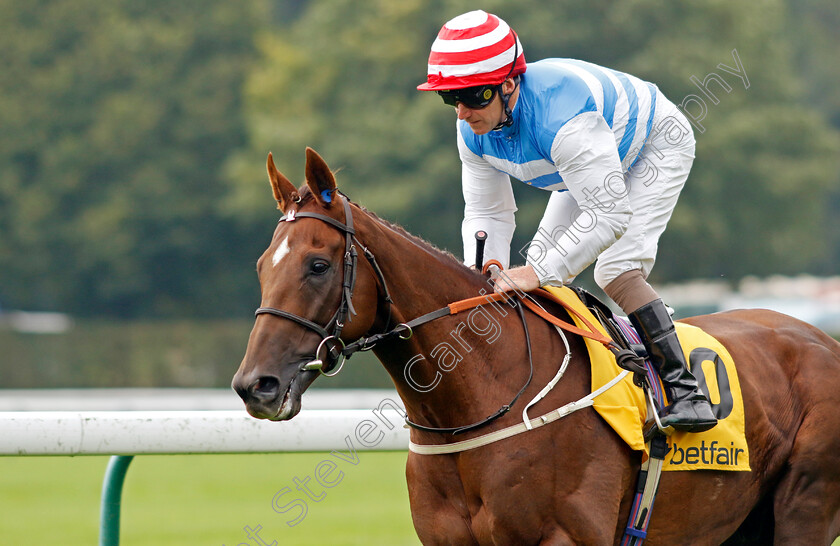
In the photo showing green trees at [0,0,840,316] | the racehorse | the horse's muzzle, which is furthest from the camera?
green trees at [0,0,840,316]

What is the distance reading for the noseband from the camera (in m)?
3.27

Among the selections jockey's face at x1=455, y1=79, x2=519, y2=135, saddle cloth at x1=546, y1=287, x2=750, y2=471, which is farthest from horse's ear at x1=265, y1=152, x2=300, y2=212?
saddle cloth at x1=546, y1=287, x2=750, y2=471

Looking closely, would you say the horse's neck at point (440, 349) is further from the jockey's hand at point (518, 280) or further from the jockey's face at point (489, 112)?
the jockey's face at point (489, 112)

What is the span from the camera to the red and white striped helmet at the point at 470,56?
3.75m

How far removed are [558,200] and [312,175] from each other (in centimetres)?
129

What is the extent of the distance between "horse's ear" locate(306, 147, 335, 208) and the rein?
0.06 m

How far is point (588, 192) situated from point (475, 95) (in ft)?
1.65

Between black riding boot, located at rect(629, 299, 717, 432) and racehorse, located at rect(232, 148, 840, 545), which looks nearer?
racehorse, located at rect(232, 148, 840, 545)

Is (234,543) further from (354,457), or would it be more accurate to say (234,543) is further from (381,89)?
(381,89)

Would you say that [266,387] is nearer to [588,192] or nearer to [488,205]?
[588,192]

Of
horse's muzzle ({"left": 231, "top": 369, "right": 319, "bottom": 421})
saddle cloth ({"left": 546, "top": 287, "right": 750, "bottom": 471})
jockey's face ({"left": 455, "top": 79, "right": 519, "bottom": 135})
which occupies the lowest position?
saddle cloth ({"left": 546, "top": 287, "right": 750, "bottom": 471})

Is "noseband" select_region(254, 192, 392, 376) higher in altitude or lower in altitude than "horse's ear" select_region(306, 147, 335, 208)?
lower

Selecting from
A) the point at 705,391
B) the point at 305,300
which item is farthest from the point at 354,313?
the point at 705,391

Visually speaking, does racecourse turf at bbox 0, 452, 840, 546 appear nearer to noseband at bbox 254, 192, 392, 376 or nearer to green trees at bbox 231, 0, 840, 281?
noseband at bbox 254, 192, 392, 376
